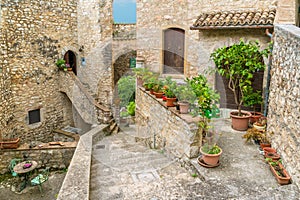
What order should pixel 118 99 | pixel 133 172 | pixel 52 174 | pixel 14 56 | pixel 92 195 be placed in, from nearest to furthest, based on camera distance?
pixel 92 195, pixel 133 172, pixel 52 174, pixel 14 56, pixel 118 99

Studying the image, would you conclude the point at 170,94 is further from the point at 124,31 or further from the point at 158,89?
the point at 124,31

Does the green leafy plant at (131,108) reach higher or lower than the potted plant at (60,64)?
lower

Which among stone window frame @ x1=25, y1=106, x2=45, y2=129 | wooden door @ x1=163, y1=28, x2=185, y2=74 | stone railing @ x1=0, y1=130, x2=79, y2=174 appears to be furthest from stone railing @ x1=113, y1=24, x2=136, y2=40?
stone railing @ x1=0, y1=130, x2=79, y2=174

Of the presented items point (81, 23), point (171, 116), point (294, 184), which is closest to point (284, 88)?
point (294, 184)

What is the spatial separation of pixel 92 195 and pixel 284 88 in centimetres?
394

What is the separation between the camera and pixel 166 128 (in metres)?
6.66

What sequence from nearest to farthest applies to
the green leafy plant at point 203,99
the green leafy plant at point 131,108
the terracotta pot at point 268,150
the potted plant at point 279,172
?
1. the potted plant at point 279,172
2. the green leafy plant at point 203,99
3. the terracotta pot at point 268,150
4. the green leafy plant at point 131,108

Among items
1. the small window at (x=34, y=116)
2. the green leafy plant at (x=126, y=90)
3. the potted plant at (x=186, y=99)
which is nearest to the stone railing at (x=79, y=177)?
the potted plant at (x=186, y=99)

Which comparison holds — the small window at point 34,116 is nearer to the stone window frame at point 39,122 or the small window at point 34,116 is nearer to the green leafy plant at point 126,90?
the stone window frame at point 39,122

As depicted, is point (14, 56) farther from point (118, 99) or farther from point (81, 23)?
point (118, 99)

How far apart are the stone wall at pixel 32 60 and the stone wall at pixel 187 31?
4095mm

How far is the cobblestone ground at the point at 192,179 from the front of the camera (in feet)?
14.1

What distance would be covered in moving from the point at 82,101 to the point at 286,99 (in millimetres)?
8601

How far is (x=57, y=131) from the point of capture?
11883mm
